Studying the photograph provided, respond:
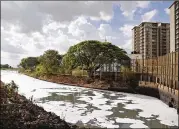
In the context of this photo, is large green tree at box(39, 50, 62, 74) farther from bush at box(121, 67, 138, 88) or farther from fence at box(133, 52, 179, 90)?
fence at box(133, 52, 179, 90)

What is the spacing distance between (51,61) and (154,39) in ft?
136

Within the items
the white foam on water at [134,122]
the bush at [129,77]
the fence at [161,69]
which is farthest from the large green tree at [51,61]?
the white foam on water at [134,122]

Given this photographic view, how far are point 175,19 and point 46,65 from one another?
89.0 ft

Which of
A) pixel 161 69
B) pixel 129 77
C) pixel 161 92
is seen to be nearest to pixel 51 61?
pixel 129 77

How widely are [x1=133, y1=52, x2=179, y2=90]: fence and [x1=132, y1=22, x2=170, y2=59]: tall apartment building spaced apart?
48371 millimetres

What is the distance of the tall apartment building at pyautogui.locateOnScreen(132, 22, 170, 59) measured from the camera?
71.2 metres

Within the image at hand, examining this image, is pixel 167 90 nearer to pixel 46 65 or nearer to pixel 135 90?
pixel 135 90

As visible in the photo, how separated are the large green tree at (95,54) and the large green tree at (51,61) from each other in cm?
1036

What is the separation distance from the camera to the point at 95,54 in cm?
2870

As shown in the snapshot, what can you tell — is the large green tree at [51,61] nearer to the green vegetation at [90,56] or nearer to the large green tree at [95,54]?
the green vegetation at [90,56]

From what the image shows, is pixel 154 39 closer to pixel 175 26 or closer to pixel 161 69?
pixel 175 26

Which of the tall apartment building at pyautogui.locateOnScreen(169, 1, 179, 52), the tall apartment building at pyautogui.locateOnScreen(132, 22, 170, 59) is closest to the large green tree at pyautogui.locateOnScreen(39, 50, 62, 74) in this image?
the tall apartment building at pyautogui.locateOnScreen(169, 1, 179, 52)

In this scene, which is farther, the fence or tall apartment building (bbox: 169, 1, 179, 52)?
tall apartment building (bbox: 169, 1, 179, 52)

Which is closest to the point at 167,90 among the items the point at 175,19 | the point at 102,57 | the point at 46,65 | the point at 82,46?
the point at 102,57
